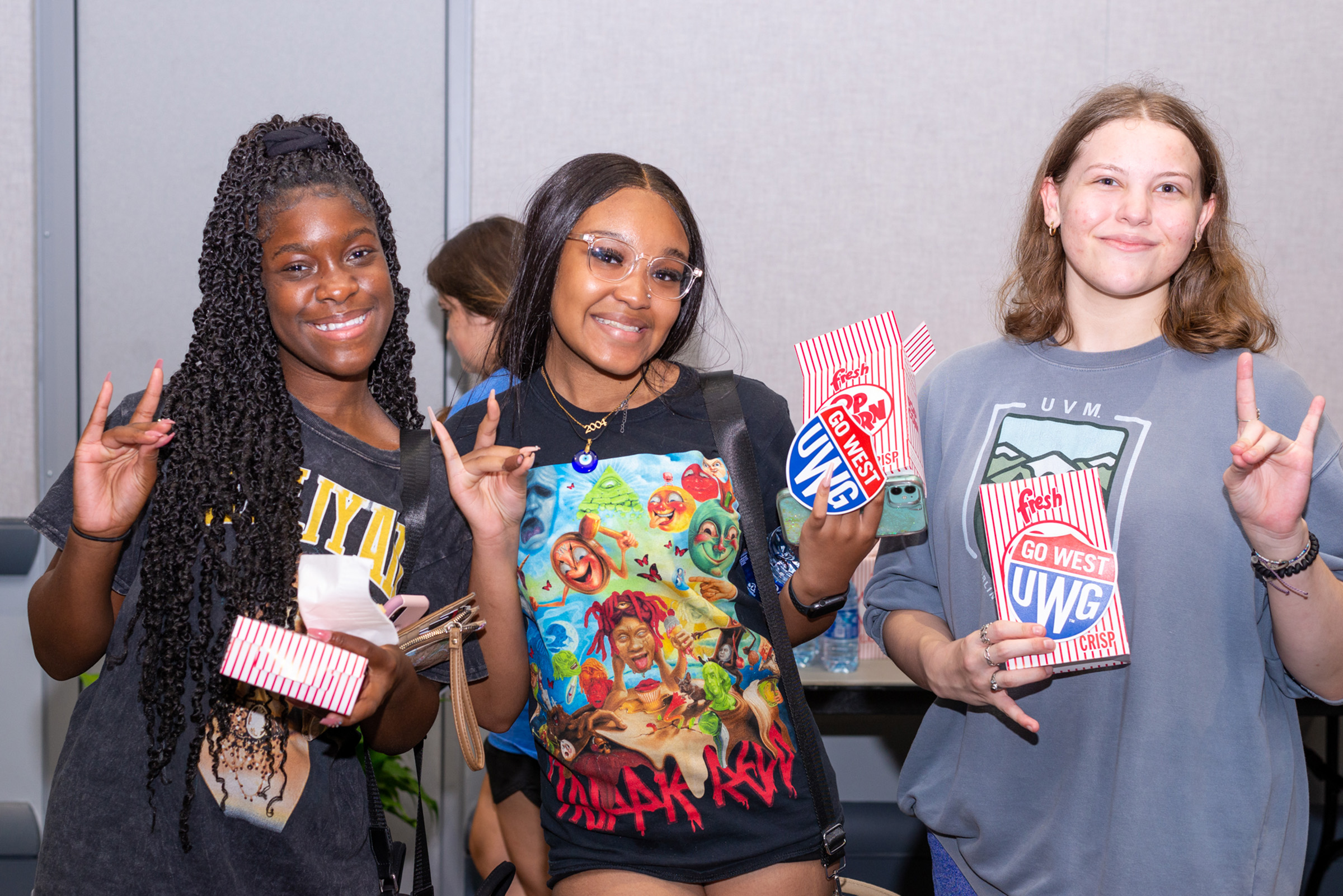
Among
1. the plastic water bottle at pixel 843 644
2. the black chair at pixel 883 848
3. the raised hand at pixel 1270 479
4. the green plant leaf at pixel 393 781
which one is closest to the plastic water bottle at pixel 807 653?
the plastic water bottle at pixel 843 644

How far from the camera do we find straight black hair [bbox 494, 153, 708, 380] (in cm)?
159

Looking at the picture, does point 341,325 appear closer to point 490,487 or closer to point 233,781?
point 490,487

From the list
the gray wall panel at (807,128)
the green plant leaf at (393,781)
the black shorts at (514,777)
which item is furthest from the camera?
the gray wall panel at (807,128)

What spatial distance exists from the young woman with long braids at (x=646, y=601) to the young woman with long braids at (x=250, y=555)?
0.11 m

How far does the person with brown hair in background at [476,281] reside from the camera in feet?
8.71

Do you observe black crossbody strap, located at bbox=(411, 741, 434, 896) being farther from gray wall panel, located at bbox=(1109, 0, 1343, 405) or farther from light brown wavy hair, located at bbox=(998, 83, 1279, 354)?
gray wall panel, located at bbox=(1109, 0, 1343, 405)

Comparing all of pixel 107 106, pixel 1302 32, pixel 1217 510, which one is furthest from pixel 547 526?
pixel 1302 32

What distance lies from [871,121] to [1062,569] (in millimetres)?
2415

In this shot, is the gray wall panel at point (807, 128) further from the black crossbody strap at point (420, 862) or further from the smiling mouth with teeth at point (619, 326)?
the black crossbody strap at point (420, 862)

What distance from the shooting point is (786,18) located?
10.9ft

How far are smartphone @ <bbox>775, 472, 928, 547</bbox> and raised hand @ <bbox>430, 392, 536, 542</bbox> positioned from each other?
1.32 ft

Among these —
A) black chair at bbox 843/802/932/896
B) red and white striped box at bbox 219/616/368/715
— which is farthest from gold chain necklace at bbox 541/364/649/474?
black chair at bbox 843/802/932/896

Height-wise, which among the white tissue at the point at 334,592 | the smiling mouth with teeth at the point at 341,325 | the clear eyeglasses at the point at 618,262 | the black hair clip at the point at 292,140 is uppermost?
the black hair clip at the point at 292,140

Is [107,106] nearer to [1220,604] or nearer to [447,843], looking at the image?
[447,843]
